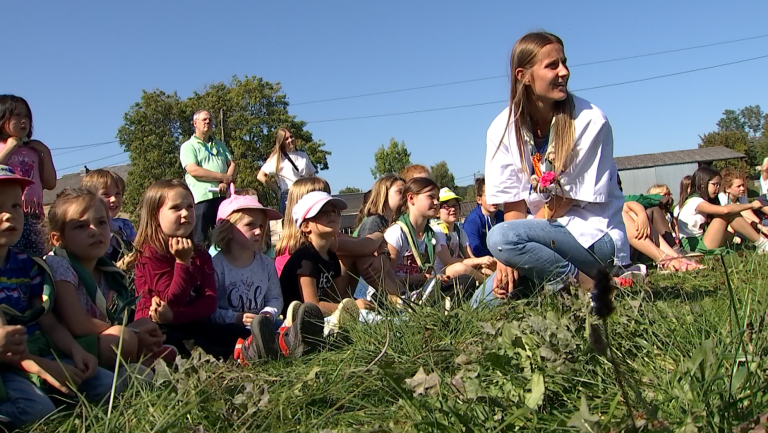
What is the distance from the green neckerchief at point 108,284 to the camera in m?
3.18

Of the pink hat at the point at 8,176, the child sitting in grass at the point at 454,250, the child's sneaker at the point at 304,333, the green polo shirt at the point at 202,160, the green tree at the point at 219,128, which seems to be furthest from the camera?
the green tree at the point at 219,128

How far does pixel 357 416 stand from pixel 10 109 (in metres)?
4.15

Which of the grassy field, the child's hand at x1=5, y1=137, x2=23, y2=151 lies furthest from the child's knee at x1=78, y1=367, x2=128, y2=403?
the child's hand at x1=5, y1=137, x2=23, y2=151

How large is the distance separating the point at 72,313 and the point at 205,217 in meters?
4.35

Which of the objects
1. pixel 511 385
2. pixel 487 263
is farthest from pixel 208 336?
pixel 487 263

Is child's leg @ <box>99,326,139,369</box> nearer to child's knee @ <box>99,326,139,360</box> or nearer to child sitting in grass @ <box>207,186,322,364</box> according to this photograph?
child's knee @ <box>99,326,139,360</box>

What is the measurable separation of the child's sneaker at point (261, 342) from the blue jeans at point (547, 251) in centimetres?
121

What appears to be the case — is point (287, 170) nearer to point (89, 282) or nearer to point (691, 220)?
point (691, 220)

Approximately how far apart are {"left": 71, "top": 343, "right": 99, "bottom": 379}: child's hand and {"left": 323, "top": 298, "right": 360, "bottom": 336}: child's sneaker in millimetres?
1036

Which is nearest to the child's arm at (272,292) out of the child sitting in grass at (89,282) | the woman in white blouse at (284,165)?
the child sitting in grass at (89,282)

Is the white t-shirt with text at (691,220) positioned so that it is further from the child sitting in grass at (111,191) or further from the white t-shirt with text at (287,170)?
the child sitting in grass at (111,191)

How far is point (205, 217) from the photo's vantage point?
7297mm

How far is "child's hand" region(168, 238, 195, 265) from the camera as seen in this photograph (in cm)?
386

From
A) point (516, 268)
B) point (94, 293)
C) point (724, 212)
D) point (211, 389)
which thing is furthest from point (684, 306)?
point (724, 212)
